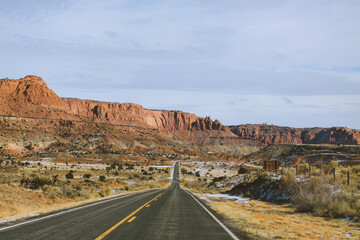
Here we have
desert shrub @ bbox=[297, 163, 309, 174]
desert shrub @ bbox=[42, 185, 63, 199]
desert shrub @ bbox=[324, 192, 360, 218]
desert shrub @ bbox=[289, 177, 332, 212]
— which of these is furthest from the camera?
desert shrub @ bbox=[297, 163, 309, 174]

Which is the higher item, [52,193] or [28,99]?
[28,99]

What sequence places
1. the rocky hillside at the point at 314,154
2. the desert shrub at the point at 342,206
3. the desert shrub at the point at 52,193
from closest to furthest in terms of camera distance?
the desert shrub at the point at 342,206 < the desert shrub at the point at 52,193 < the rocky hillside at the point at 314,154

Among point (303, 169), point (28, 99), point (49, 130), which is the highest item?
point (28, 99)

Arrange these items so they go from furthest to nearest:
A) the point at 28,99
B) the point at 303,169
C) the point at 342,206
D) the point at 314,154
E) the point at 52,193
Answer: the point at 28,99
the point at 314,154
the point at 303,169
the point at 52,193
the point at 342,206

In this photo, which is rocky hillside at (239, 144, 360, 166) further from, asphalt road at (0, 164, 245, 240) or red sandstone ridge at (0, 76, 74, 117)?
red sandstone ridge at (0, 76, 74, 117)

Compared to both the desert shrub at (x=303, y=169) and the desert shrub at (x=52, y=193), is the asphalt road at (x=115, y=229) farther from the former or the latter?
the desert shrub at (x=303, y=169)

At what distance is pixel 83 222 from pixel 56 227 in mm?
1195

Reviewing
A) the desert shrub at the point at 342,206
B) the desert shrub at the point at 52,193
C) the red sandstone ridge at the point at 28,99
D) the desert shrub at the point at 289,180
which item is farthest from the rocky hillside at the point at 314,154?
the red sandstone ridge at the point at 28,99

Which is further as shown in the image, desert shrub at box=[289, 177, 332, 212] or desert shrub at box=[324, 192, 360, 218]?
desert shrub at box=[289, 177, 332, 212]

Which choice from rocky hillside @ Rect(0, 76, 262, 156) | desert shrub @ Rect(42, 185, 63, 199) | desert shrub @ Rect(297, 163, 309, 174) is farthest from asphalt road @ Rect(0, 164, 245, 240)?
rocky hillside @ Rect(0, 76, 262, 156)

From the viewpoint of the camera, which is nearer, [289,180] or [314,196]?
[314,196]

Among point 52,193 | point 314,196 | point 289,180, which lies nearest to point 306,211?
point 314,196

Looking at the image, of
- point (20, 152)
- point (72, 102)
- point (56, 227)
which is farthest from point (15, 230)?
point (72, 102)

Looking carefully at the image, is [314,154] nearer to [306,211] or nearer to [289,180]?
[289,180]
